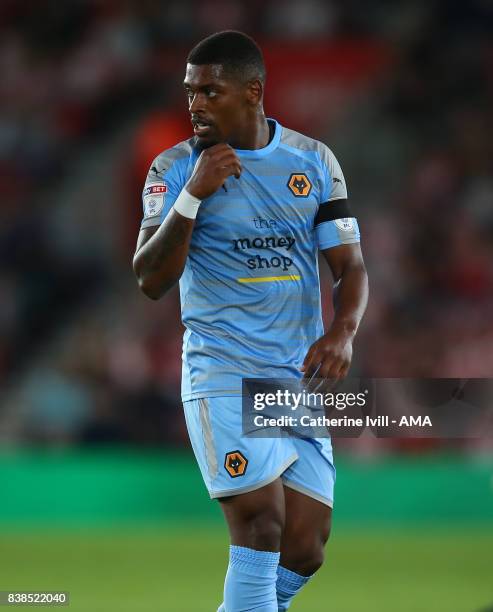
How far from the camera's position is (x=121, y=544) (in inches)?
432

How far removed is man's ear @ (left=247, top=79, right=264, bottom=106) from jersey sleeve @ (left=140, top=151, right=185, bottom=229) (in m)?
0.34

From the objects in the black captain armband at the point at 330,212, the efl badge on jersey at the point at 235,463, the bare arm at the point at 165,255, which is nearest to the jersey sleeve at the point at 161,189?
the bare arm at the point at 165,255

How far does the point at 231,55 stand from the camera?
489 centimetres

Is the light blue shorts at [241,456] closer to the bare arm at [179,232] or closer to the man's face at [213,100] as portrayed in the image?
the bare arm at [179,232]

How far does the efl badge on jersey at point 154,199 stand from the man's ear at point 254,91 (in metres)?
0.43

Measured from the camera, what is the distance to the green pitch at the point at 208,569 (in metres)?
7.92

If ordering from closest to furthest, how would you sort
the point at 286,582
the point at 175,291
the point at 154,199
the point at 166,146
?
1. the point at 154,199
2. the point at 286,582
3. the point at 175,291
4. the point at 166,146

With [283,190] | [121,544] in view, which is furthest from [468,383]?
[121,544]

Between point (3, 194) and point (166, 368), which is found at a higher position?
point (3, 194)

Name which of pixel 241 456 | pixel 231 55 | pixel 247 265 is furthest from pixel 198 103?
pixel 241 456

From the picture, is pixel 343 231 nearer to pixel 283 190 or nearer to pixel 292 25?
pixel 283 190

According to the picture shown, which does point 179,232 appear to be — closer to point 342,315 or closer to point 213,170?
point 213,170

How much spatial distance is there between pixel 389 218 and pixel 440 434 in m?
7.85

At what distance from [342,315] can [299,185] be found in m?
0.51
